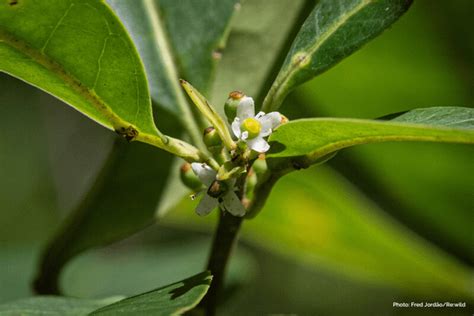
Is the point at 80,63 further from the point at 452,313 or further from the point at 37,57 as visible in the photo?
the point at 452,313

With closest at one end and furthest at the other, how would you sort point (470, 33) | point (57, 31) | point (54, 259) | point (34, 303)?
point (57, 31)
point (34, 303)
point (54, 259)
point (470, 33)

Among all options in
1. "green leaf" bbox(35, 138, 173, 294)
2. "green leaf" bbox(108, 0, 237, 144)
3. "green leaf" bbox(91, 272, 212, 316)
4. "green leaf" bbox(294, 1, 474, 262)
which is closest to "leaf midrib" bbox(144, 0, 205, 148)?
"green leaf" bbox(108, 0, 237, 144)

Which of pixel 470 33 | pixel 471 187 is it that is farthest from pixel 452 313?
pixel 470 33

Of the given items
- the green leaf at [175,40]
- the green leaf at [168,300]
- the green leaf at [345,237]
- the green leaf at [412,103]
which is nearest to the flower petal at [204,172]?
the green leaf at [168,300]

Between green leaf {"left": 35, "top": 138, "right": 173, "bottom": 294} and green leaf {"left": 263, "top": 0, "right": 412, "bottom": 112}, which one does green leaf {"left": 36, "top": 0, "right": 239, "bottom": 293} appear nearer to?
green leaf {"left": 35, "top": 138, "right": 173, "bottom": 294}

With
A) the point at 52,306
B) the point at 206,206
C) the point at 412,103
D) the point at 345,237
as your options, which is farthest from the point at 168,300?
the point at 345,237

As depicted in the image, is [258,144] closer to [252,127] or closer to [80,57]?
[252,127]
